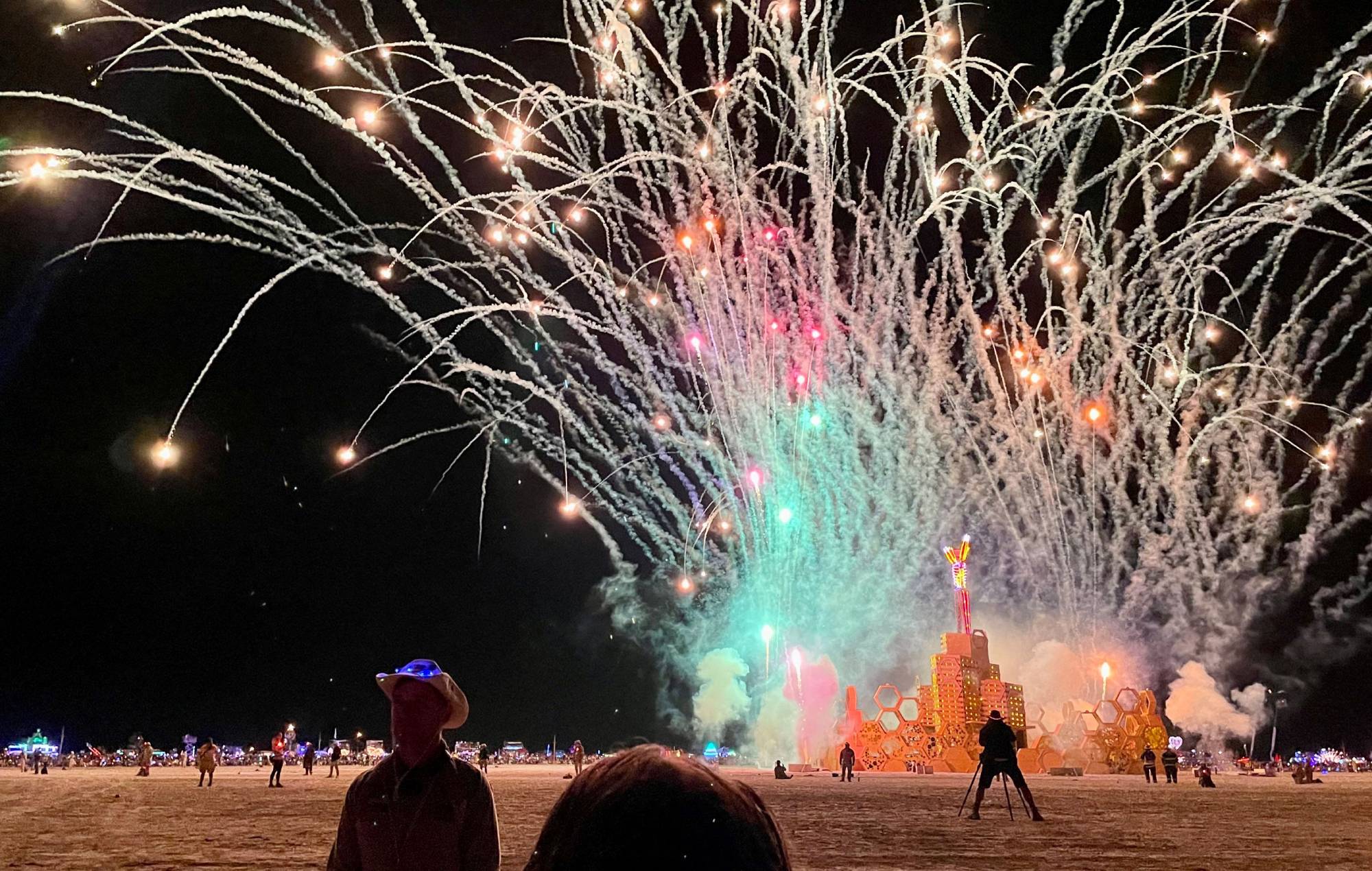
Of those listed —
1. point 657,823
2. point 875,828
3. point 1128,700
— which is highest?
point 657,823

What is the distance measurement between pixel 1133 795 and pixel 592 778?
70.3 feet

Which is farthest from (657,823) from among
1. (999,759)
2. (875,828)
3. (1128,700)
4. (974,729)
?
(1128,700)

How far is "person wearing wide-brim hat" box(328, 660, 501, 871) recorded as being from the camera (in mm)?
3369

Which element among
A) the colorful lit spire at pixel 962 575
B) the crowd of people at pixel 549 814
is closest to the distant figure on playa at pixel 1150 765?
the colorful lit spire at pixel 962 575

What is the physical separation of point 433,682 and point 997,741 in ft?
35.4

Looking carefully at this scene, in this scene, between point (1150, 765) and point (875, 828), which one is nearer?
point (875, 828)

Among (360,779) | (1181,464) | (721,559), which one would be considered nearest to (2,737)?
(721,559)

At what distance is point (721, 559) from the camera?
51.8 m

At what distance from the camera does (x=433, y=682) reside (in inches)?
140

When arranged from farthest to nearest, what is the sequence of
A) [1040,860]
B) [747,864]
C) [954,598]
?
[954,598] < [1040,860] < [747,864]

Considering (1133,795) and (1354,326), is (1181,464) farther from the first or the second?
(1133,795)

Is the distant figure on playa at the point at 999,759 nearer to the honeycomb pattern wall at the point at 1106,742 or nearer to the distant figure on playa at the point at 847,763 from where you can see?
the distant figure on playa at the point at 847,763

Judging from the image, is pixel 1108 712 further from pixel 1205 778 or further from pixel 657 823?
pixel 657 823

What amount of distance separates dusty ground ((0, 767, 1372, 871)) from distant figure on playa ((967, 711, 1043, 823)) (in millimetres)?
310
